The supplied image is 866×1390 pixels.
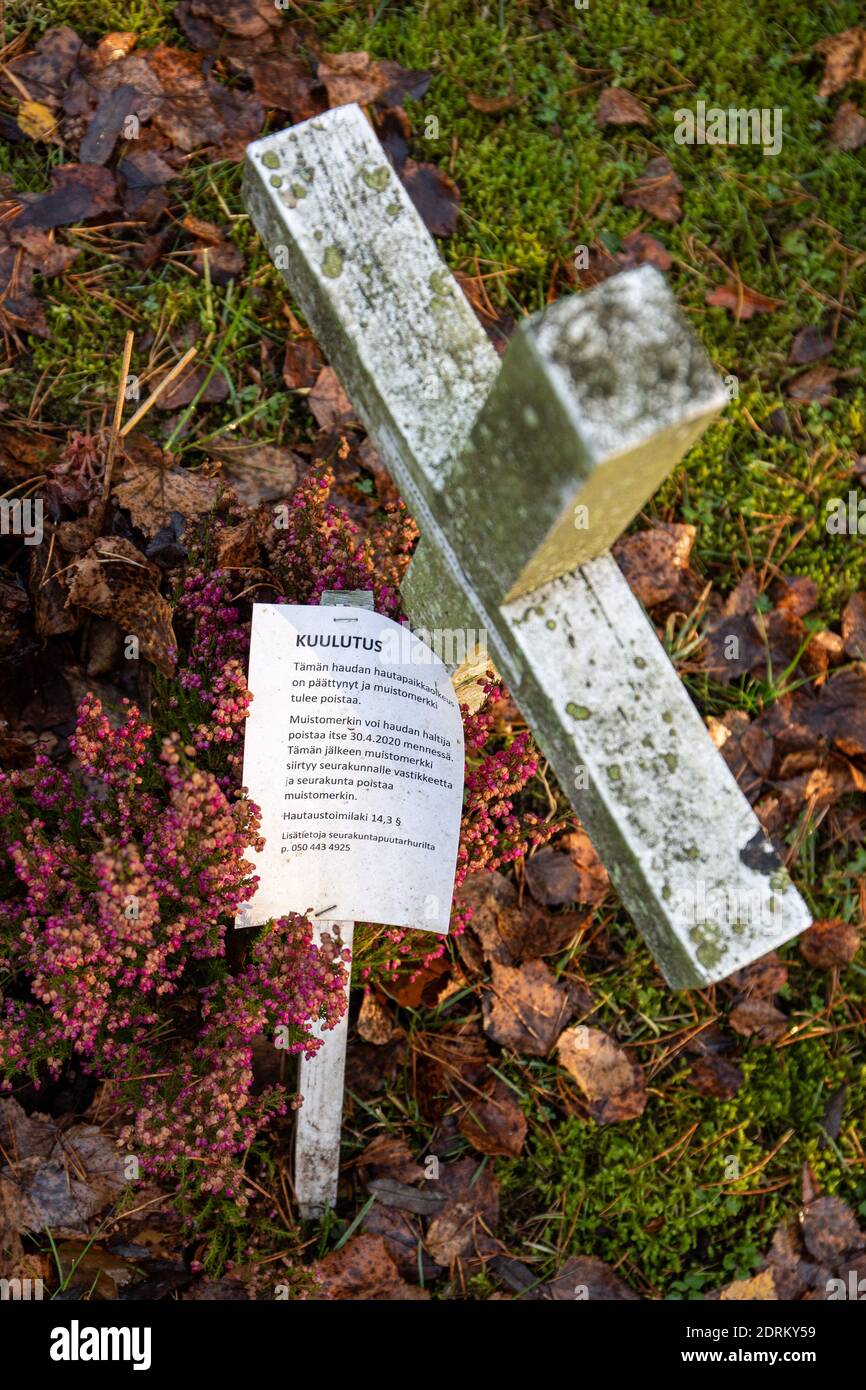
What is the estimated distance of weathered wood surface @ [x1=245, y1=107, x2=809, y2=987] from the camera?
66.3 inches

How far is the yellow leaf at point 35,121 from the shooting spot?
4.18 m

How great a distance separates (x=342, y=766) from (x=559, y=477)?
129 cm

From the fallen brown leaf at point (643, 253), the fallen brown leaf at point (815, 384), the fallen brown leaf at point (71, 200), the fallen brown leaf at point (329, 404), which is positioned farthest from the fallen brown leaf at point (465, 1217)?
the fallen brown leaf at point (71, 200)

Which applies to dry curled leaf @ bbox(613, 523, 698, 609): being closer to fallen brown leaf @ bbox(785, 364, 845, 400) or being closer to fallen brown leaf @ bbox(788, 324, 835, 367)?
fallen brown leaf @ bbox(785, 364, 845, 400)

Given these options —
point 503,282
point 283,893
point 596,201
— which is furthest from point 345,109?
point 596,201

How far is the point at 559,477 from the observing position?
1.72 m

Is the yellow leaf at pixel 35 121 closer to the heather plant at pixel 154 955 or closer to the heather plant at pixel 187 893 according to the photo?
the heather plant at pixel 187 893

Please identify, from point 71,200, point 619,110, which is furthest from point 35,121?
point 619,110

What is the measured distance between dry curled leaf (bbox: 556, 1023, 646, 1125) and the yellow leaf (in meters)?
4.08

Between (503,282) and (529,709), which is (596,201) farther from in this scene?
(529,709)

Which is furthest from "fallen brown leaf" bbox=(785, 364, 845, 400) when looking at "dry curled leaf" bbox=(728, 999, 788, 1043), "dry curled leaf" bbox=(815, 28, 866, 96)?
"dry curled leaf" bbox=(728, 999, 788, 1043)

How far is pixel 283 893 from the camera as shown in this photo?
2.79 meters

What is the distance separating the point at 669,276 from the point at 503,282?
815mm
